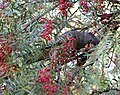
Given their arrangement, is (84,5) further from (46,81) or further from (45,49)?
(46,81)

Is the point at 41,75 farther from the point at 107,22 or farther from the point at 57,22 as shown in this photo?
the point at 107,22

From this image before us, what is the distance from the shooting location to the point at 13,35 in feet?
3.74

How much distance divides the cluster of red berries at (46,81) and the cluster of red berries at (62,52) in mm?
67

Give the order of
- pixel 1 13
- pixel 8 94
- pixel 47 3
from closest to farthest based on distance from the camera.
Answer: pixel 8 94, pixel 1 13, pixel 47 3

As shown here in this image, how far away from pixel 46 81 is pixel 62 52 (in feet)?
0.48

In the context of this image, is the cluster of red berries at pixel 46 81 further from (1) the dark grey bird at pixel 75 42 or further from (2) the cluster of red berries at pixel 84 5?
(2) the cluster of red berries at pixel 84 5

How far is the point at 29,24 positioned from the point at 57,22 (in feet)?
0.32

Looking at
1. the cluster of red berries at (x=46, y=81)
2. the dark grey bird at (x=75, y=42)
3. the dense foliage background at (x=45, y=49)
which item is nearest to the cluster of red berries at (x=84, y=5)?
the dense foliage background at (x=45, y=49)

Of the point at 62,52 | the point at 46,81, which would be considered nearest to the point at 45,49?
the point at 62,52

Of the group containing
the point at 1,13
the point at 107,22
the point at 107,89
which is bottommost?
the point at 107,89

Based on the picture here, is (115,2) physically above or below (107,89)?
above

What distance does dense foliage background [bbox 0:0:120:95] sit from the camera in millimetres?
1101

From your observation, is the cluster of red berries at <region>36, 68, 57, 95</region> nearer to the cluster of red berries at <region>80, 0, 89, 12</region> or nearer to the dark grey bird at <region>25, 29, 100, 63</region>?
the dark grey bird at <region>25, 29, 100, 63</region>

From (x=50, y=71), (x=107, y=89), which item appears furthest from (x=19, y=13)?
(x=107, y=89)
